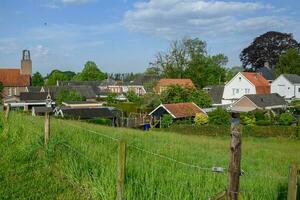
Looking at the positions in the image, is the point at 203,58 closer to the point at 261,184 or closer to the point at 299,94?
the point at 299,94

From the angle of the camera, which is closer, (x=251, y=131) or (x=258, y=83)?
(x=251, y=131)

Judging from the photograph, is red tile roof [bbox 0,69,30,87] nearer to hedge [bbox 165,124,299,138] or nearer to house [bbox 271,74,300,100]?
house [bbox 271,74,300,100]

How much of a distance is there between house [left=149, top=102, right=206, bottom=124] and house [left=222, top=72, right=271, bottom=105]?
2272cm

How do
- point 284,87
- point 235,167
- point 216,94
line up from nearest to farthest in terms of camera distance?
point 235,167 → point 284,87 → point 216,94

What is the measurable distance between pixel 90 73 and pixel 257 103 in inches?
3402

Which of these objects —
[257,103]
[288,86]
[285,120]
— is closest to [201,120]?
[285,120]

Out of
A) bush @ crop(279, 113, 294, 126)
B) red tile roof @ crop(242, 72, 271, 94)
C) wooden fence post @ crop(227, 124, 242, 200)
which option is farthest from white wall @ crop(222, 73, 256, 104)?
wooden fence post @ crop(227, 124, 242, 200)

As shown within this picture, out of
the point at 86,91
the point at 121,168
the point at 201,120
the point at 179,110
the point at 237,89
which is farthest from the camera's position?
the point at 86,91

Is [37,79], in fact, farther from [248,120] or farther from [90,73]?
[248,120]

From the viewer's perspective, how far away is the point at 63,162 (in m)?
8.33

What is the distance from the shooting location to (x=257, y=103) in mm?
53906

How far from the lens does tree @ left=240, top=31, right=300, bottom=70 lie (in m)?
89.8

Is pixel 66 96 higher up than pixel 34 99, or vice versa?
pixel 66 96

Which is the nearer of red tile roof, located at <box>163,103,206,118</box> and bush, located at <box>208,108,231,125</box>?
bush, located at <box>208,108,231,125</box>
